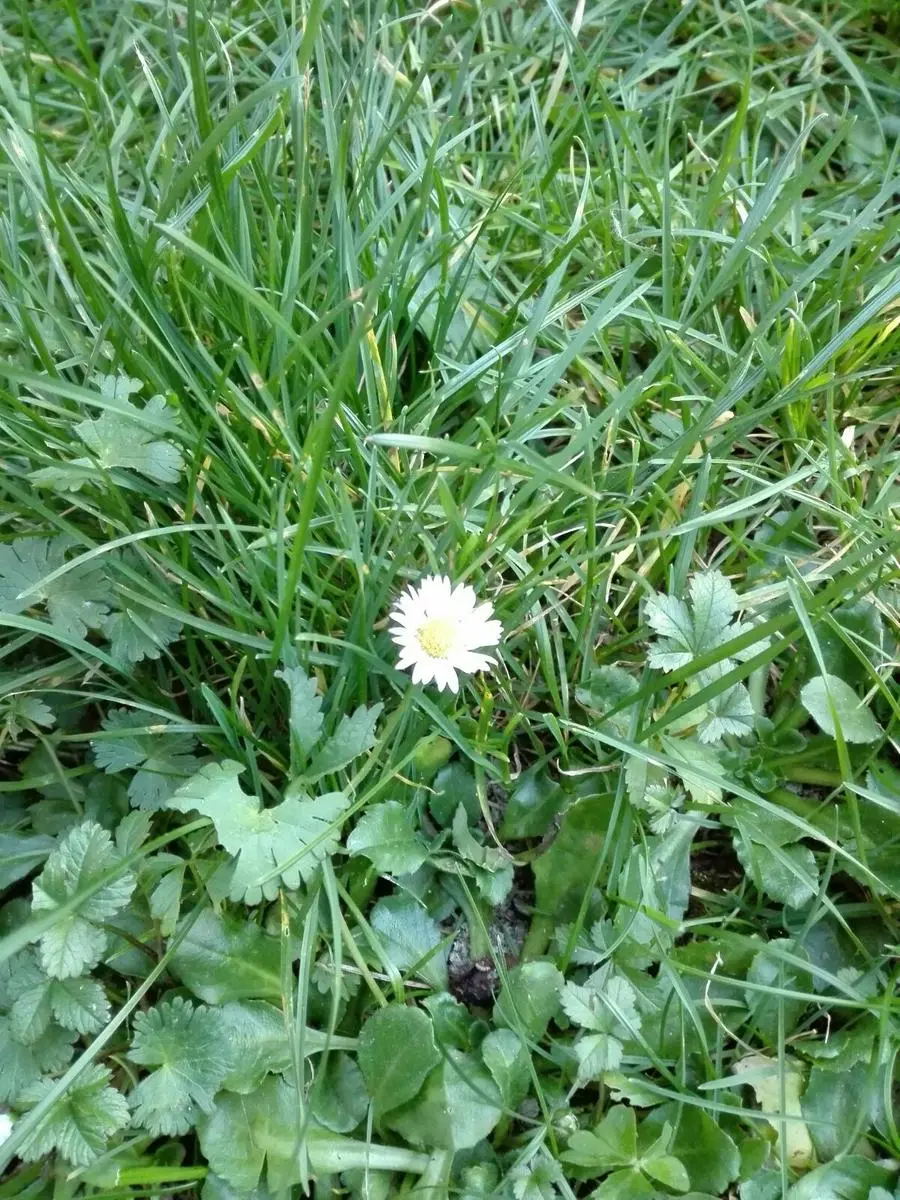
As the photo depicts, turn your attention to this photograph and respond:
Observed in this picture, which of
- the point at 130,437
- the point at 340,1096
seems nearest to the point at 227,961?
the point at 340,1096

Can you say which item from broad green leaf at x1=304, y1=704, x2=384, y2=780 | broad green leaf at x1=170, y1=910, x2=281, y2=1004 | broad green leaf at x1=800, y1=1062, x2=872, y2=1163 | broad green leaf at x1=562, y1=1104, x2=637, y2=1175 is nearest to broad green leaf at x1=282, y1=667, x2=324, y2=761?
broad green leaf at x1=304, y1=704, x2=384, y2=780

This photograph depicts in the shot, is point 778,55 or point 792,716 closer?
point 792,716

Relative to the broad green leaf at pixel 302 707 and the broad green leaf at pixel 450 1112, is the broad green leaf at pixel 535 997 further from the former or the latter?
the broad green leaf at pixel 302 707

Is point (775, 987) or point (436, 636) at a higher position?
point (436, 636)

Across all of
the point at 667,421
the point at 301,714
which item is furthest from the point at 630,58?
the point at 301,714

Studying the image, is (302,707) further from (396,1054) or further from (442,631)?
(396,1054)

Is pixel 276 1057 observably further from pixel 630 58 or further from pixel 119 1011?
pixel 630 58

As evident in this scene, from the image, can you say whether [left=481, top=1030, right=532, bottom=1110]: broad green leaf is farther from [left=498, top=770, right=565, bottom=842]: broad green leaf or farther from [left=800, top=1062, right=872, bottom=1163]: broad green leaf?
[left=800, top=1062, right=872, bottom=1163]: broad green leaf
